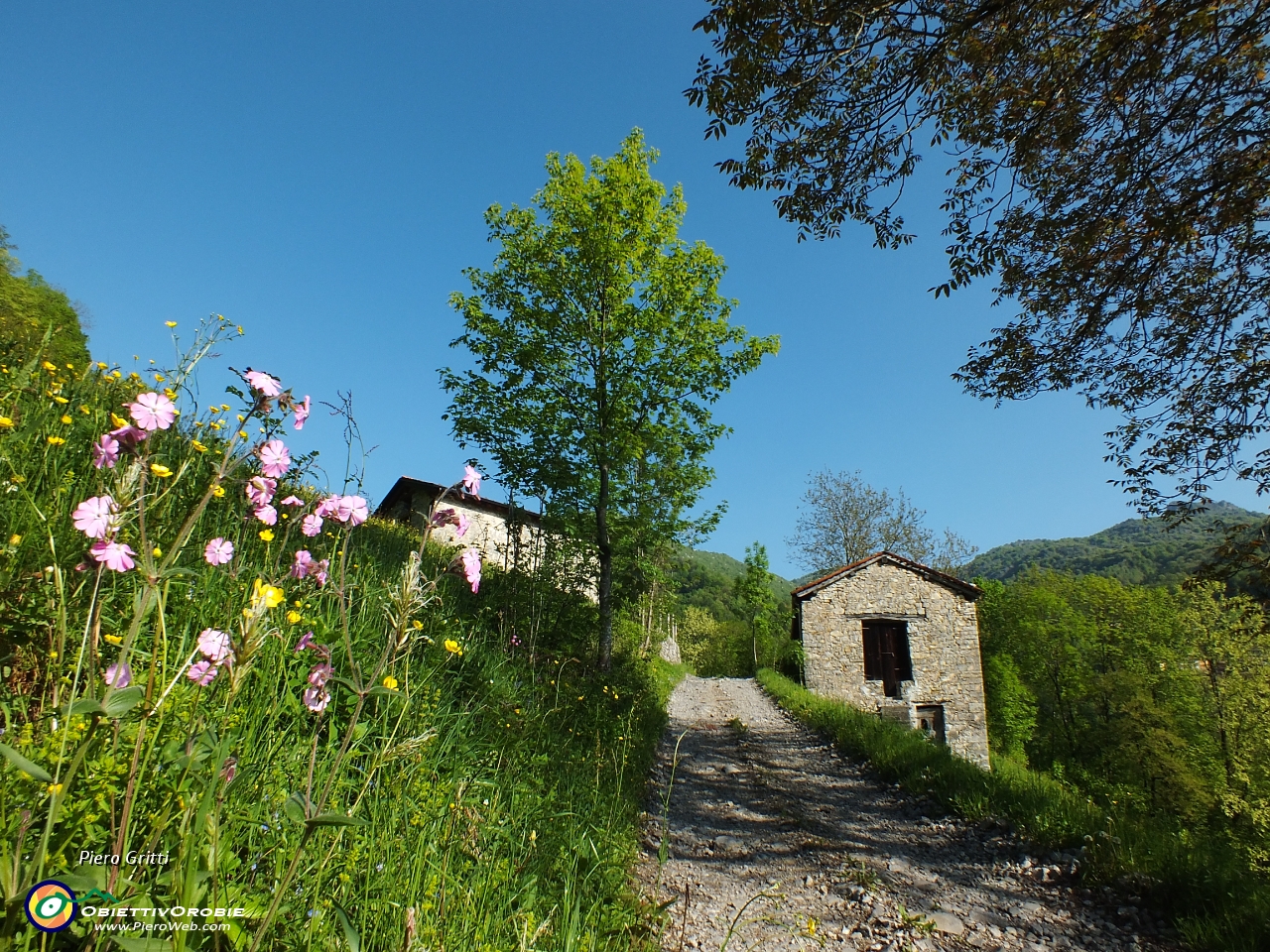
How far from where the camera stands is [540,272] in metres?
11.7

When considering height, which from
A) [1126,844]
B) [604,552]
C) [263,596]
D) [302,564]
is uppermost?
[604,552]

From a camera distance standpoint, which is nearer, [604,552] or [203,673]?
[203,673]

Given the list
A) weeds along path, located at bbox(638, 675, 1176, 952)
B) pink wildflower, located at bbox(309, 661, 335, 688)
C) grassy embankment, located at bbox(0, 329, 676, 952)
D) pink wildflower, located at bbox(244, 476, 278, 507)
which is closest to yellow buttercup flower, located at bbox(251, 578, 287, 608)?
grassy embankment, located at bbox(0, 329, 676, 952)

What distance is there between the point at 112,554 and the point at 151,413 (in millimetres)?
388

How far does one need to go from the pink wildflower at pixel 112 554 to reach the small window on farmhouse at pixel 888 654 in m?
21.3

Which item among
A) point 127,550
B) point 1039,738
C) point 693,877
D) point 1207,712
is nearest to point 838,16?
point 127,550

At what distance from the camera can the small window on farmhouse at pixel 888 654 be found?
19.3 metres

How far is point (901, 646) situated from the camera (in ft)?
64.6

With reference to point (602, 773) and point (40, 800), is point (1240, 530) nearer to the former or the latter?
point (602, 773)

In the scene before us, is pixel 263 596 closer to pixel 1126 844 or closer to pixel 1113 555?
pixel 1126 844

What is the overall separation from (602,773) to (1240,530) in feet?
22.9

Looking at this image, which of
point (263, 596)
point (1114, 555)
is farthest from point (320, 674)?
point (1114, 555)

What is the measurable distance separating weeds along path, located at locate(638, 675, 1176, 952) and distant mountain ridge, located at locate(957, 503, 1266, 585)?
33.9 metres

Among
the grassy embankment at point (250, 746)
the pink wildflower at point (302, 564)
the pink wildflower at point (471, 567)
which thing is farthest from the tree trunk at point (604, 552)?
the pink wildflower at point (471, 567)
